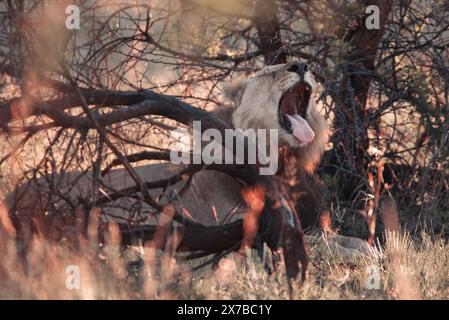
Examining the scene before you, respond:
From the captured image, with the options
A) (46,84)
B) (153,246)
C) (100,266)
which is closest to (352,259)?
(153,246)

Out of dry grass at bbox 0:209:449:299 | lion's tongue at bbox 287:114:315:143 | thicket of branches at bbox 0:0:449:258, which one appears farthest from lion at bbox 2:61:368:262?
dry grass at bbox 0:209:449:299

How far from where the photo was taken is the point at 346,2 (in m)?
7.10

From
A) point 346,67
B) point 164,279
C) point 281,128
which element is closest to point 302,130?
point 281,128

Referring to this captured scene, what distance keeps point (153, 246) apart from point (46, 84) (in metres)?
1.01

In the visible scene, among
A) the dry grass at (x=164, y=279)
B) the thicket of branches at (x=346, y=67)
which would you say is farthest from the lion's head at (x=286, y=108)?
the dry grass at (x=164, y=279)

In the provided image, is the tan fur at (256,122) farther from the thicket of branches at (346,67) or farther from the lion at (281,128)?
the thicket of branches at (346,67)

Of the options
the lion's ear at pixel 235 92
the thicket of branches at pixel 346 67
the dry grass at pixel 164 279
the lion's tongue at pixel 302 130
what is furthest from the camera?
the thicket of branches at pixel 346 67

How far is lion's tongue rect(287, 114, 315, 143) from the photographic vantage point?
612 centimetres

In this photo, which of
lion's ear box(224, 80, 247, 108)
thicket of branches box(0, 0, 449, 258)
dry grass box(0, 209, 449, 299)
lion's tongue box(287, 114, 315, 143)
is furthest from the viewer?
thicket of branches box(0, 0, 449, 258)

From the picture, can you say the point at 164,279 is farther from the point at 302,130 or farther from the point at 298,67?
the point at 298,67

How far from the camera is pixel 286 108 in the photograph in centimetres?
637

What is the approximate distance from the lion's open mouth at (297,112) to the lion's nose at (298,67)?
0.07 metres

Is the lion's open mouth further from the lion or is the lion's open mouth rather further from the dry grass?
the dry grass

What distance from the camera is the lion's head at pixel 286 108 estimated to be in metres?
6.16
